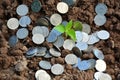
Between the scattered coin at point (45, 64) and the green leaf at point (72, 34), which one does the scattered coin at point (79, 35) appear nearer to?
the green leaf at point (72, 34)

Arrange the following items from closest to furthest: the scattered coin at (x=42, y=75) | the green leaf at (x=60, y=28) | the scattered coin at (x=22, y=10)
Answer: the scattered coin at (x=42, y=75), the green leaf at (x=60, y=28), the scattered coin at (x=22, y=10)

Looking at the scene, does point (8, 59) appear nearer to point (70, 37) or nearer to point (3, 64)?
point (3, 64)

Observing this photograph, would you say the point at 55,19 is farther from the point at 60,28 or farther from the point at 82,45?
the point at 82,45


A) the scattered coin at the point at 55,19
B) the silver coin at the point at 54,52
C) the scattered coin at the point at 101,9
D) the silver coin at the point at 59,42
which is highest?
the scattered coin at the point at 101,9

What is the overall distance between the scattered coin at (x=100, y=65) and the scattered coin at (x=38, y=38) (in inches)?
11.5

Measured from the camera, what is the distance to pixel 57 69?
206 cm

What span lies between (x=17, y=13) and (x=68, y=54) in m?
0.36

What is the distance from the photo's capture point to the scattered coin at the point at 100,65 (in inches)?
83.2

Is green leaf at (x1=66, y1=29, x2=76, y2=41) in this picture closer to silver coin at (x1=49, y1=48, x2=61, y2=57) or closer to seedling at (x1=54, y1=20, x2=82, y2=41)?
seedling at (x1=54, y1=20, x2=82, y2=41)

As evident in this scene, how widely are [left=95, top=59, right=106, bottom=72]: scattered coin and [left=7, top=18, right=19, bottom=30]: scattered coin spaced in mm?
453

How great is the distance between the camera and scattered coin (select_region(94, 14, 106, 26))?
227 cm

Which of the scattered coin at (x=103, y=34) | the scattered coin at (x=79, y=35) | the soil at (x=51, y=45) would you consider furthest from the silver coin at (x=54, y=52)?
the scattered coin at (x=103, y=34)

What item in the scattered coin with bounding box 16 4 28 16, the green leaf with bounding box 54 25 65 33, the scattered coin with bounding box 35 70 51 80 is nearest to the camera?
the scattered coin with bounding box 35 70 51 80

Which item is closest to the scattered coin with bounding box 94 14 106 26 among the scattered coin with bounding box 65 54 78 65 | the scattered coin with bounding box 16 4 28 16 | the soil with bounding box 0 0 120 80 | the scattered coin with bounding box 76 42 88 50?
the soil with bounding box 0 0 120 80
